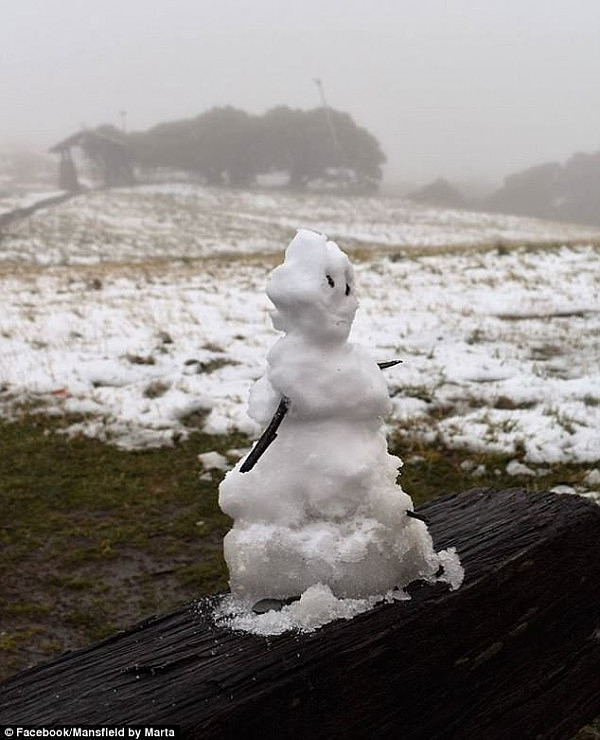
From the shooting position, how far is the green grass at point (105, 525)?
15.0ft

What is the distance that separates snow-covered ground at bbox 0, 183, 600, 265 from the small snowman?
68.9 ft

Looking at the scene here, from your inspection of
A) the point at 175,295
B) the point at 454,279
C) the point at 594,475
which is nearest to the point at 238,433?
the point at 594,475

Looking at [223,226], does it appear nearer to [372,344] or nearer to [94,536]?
[372,344]

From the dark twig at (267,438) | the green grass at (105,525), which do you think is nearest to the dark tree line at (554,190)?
the green grass at (105,525)

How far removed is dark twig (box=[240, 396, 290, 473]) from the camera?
2.32m

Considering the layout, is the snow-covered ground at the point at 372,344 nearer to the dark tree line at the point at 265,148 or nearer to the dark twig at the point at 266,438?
the dark twig at the point at 266,438

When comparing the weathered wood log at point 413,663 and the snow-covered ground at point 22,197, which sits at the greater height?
the snow-covered ground at point 22,197

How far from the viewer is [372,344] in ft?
33.7

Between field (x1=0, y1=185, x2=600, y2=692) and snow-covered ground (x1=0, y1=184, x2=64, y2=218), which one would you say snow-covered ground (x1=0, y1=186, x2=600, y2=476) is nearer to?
field (x1=0, y1=185, x2=600, y2=692)

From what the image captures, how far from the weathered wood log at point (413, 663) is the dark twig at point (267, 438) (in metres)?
0.58

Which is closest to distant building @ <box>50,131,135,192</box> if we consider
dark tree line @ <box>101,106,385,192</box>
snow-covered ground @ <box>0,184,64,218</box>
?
dark tree line @ <box>101,106,385,192</box>

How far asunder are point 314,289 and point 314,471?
60cm

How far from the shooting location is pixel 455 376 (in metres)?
8.56

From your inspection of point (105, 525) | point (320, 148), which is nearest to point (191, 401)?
point (105, 525)
